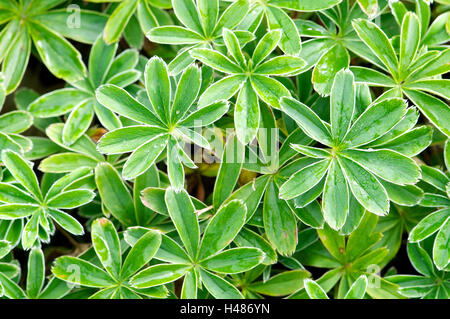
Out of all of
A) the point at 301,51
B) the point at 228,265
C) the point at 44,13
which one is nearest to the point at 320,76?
the point at 301,51

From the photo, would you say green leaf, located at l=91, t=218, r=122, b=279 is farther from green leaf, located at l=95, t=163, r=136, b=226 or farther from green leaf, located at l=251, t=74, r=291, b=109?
green leaf, located at l=251, t=74, r=291, b=109

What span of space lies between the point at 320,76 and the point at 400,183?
32cm

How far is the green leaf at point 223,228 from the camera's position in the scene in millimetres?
1144

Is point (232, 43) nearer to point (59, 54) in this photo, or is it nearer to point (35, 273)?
point (59, 54)

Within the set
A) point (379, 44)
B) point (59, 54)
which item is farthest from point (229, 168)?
point (59, 54)

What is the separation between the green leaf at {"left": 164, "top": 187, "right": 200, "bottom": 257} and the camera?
1.14 meters

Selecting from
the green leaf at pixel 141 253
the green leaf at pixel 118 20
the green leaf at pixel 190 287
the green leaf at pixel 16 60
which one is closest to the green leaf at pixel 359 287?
the green leaf at pixel 190 287

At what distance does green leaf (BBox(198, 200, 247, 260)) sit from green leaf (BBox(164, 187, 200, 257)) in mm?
24

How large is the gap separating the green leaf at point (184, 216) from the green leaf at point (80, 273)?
0.69 ft

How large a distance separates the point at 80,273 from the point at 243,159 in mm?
481

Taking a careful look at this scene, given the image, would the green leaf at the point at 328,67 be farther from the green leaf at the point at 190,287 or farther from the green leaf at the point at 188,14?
the green leaf at the point at 190,287

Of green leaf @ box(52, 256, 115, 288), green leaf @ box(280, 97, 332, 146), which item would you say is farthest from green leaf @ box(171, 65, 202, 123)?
green leaf @ box(52, 256, 115, 288)

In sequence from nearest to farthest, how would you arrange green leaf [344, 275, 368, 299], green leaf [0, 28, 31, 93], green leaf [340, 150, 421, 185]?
green leaf [340, 150, 421, 185] → green leaf [344, 275, 368, 299] → green leaf [0, 28, 31, 93]
